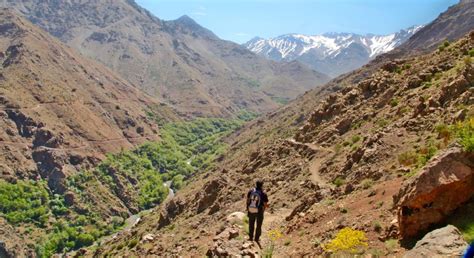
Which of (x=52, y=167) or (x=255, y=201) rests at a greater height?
(x=255, y=201)

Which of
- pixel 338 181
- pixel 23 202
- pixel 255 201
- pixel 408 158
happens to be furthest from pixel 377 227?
pixel 23 202

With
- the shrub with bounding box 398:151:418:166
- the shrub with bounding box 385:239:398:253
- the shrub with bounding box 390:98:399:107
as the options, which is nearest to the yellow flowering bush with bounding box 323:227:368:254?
the shrub with bounding box 385:239:398:253

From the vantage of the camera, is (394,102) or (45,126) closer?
(394,102)

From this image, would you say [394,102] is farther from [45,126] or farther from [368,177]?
[45,126]

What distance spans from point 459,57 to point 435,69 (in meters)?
2.02

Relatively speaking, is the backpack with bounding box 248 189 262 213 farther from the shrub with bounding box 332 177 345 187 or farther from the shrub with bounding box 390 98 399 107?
the shrub with bounding box 390 98 399 107

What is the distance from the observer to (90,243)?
117m

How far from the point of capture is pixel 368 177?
25.7 metres

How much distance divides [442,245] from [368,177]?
13520mm

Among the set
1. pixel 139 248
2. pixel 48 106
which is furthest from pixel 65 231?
pixel 139 248

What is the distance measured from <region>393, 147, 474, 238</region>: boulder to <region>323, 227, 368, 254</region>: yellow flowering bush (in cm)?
184

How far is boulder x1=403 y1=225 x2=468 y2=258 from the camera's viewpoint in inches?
475

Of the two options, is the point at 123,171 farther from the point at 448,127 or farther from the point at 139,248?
the point at 448,127

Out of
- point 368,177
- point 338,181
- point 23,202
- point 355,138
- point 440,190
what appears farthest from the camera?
point 23,202
